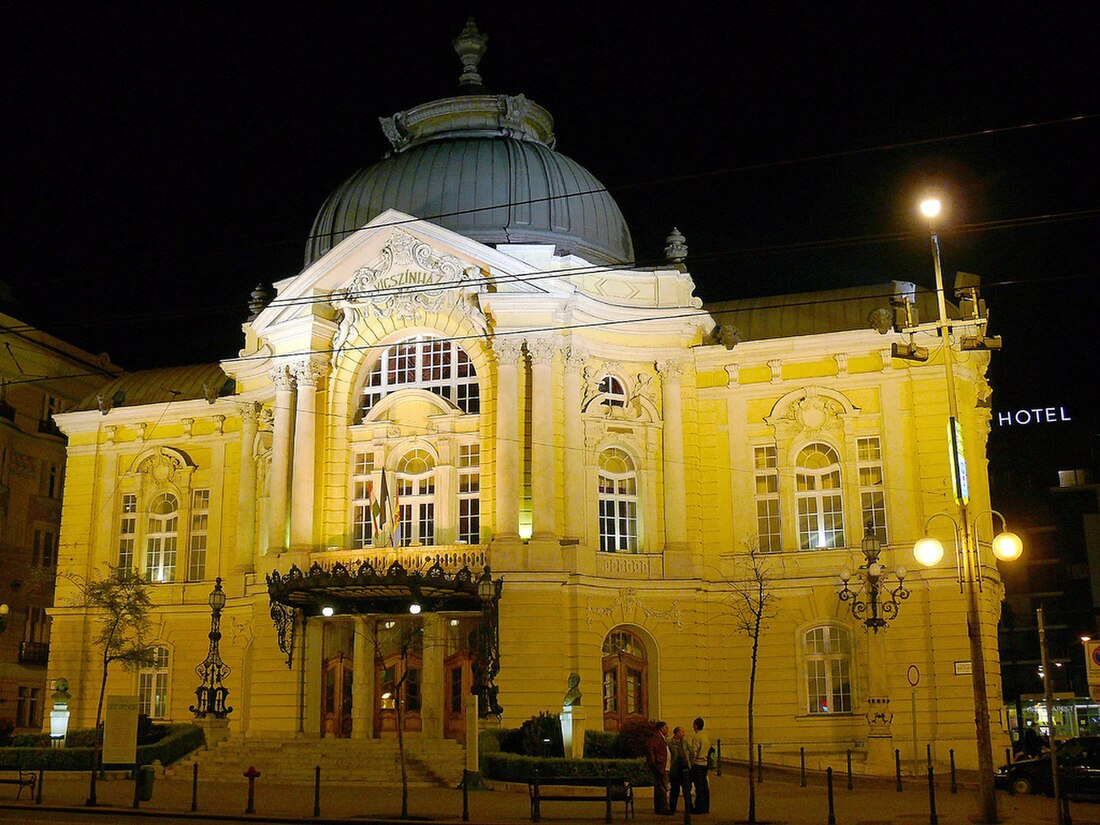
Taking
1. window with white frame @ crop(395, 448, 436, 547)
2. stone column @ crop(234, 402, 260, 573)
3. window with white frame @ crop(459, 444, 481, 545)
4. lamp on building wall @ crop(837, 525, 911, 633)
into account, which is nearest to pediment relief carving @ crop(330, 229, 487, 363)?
window with white frame @ crop(459, 444, 481, 545)

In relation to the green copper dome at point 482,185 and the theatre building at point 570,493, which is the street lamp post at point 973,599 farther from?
the green copper dome at point 482,185

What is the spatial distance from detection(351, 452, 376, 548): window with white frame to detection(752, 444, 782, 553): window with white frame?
11.7 metres

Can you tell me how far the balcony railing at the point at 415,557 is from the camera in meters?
35.9

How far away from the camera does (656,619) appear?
36906mm

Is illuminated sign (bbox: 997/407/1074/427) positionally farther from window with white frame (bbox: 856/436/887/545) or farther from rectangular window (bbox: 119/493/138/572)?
rectangular window (bbox: 119/493/138/572)

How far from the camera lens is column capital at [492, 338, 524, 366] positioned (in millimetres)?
37125

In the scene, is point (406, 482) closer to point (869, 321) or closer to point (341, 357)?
point (341, 357)

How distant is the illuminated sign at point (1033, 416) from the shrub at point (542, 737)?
51.9 m

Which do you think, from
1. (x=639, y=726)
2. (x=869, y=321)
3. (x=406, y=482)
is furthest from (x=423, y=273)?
(x=639, y=726)

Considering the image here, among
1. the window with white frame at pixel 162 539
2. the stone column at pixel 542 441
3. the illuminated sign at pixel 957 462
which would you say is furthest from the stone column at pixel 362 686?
the illuminated sign at pixel 957 462

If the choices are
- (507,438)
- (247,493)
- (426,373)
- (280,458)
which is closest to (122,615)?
(247,493)

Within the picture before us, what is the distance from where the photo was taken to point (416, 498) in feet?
128

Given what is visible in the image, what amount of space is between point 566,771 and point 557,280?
15.4 metres

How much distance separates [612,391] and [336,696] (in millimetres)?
12169
